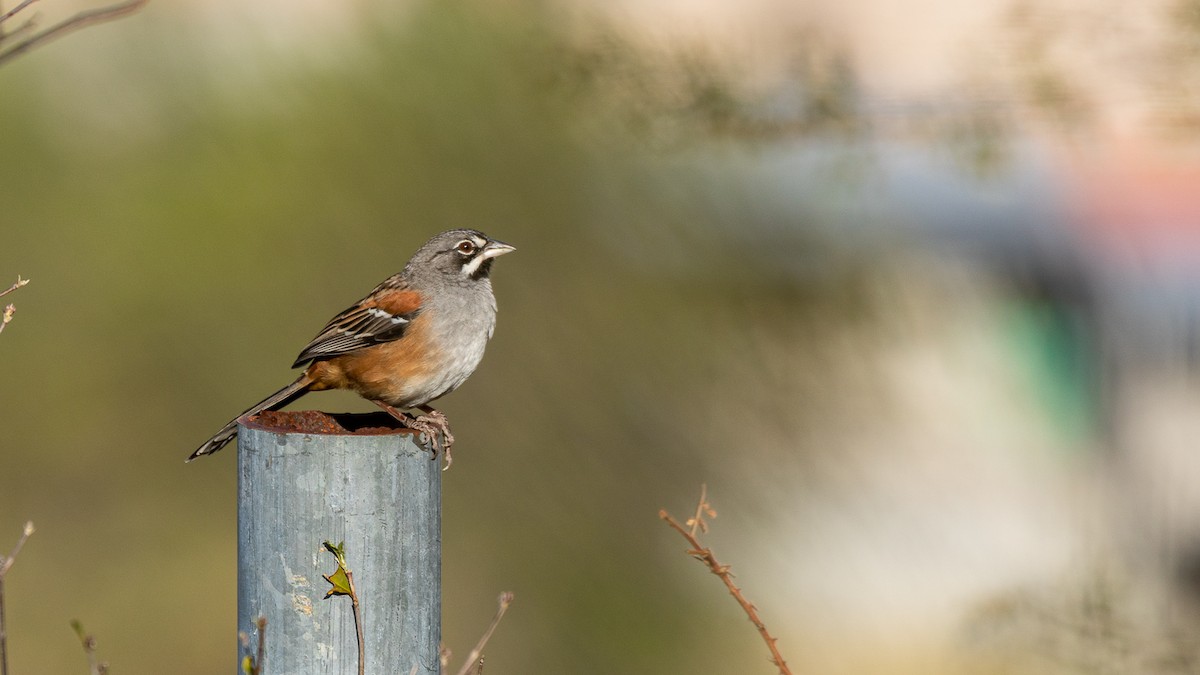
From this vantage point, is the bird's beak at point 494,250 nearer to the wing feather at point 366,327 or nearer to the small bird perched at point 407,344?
the small bird perched at point 407,344

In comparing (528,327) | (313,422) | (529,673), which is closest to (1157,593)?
(313,422)

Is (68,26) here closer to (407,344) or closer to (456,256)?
(407,344)

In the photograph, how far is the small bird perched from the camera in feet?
16.5

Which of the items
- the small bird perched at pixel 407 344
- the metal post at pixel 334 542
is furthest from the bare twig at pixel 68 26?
the small bird perched at pixel 407 344

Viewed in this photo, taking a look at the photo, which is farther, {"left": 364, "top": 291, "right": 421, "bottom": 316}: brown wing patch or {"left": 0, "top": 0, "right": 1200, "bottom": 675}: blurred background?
{"left": 0, "top": 0, "right": 1200, "bottom": 675}: blurred background

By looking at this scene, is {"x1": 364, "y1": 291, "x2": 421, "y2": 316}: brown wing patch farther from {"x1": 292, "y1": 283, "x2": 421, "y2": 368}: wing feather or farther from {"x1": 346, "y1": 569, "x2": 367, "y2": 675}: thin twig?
{"x1": 346, "y1": 569, "x2": 367, "y2": 675}: thin twig

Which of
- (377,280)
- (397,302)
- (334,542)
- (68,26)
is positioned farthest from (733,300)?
(68,26)

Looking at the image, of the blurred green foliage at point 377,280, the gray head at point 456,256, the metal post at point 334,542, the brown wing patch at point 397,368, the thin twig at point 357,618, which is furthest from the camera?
the blurred green foliage at point 377,280

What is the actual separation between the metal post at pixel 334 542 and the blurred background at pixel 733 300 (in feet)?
11.3

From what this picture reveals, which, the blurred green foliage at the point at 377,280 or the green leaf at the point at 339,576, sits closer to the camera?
the green leaf at the point at 339,576

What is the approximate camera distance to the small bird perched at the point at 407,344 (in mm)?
5043

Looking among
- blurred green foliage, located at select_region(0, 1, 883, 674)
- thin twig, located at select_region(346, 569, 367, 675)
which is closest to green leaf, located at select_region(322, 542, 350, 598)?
thin twig, located at select_region(346, 569, 367, 675)

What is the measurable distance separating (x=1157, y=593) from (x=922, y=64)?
2971 mm

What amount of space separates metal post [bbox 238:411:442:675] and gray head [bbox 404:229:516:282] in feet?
9.14
